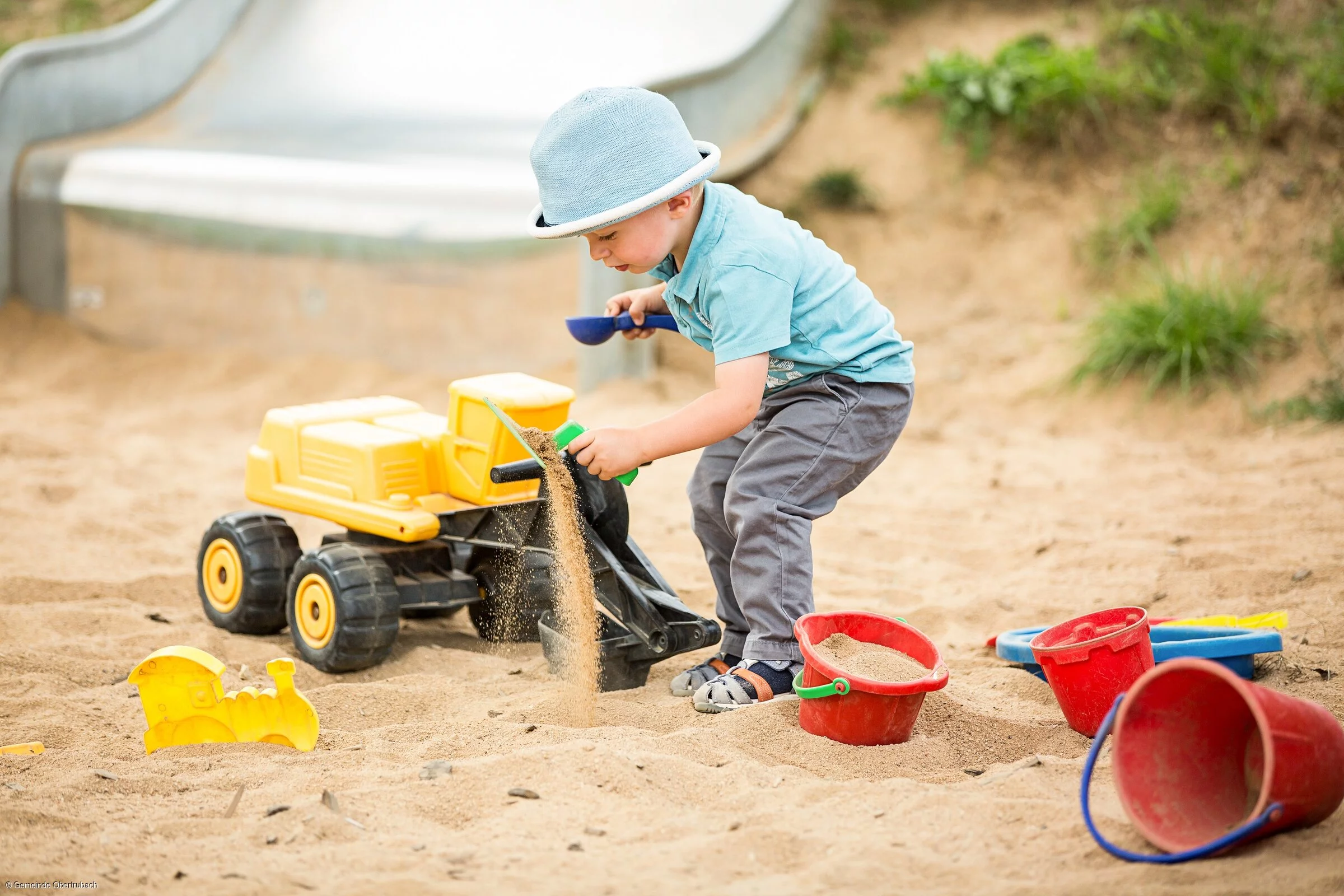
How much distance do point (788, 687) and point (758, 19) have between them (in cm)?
500

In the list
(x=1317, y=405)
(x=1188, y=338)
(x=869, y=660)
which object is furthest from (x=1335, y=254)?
(x=869, y=660)

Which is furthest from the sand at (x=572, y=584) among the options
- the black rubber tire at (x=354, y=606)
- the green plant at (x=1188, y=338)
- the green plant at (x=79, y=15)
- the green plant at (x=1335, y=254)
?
the green plant at (x=79, y=15)

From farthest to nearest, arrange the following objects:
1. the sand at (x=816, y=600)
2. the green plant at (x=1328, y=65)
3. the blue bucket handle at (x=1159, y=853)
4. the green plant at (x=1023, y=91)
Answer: the green plant at (x=1023, y=91)
the green plant at (x=1328, y=65)
the sand at (x=816, y=600)
the blue bucket handle at (x=1159, y=853)

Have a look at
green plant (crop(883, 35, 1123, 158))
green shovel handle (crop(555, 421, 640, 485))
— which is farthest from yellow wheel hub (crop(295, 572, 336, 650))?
green plant (crop(883, 35, 1123, 158))

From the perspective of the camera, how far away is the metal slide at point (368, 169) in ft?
18.6

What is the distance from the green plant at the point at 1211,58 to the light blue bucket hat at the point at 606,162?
172 inches

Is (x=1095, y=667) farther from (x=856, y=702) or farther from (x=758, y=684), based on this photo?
(x=758, y=684)

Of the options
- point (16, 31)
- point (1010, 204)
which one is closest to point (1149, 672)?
point (1010, 204)

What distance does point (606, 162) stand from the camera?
2.37 m

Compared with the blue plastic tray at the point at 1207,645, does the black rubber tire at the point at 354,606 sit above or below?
below

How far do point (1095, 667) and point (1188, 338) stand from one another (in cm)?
311

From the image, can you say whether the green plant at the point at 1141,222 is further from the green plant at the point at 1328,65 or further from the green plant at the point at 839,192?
the green plant at the point at 839,192

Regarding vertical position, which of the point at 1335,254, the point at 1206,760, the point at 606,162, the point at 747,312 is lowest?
the point at 1206,760

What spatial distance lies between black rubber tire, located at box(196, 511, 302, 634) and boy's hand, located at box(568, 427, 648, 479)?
1070 millimetres
